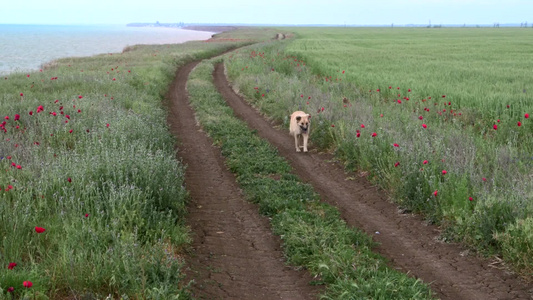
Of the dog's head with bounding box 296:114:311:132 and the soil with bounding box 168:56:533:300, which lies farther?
the dog's head with bounding box 296:114:311:132

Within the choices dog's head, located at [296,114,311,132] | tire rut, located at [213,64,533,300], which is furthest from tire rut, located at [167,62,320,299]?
dog's head, located at [296,114,311,132]

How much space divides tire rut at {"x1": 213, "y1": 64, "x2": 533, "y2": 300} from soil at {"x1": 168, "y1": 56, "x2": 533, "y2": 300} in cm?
1

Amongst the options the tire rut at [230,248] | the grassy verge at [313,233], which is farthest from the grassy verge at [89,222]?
the grassy verge at [313,233]

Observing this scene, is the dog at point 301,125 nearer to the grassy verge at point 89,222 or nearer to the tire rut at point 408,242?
the tire rut at point 408,242

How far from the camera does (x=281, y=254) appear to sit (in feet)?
20.0

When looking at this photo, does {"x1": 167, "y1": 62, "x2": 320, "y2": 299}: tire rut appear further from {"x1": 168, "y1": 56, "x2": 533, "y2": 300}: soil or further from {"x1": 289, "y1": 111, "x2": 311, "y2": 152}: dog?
{"x1": 289, "y1": 111, "x2": 311, "y2": 152}: dog

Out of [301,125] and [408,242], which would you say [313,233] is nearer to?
[408,242]

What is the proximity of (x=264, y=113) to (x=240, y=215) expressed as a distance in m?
9.77

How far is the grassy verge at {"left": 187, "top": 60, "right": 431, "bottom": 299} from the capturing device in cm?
486

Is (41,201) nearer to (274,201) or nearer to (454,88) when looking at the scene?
(274,201)

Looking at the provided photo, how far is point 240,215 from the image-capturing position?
7547 mm

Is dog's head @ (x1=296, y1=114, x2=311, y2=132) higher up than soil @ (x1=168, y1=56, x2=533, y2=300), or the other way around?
dog's head @ (x1=296, y1=114, x2=311, y2=132)

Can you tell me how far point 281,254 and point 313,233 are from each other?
Answer: 0.54 m

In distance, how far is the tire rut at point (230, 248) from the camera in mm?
5188
